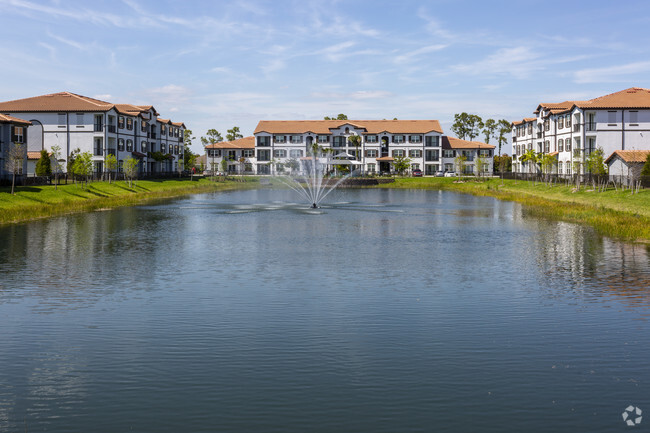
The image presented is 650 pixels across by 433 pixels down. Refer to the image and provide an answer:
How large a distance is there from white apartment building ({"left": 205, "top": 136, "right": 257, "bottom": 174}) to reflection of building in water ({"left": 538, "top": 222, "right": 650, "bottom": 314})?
370ft

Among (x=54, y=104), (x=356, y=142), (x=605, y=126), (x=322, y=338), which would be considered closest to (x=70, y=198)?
(x=54, y=104)

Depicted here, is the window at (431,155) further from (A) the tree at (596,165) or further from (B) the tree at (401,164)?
(A) the tree at (596,165)

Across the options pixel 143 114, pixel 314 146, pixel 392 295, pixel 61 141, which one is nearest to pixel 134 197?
pixel 61 141

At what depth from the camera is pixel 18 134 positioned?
68.8 meters

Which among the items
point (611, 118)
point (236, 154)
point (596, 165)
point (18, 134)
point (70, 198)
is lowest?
point (70, 198)

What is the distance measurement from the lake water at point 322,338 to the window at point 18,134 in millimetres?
40536

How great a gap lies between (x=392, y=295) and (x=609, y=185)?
51.1 m

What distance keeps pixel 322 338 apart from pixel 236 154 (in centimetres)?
13600

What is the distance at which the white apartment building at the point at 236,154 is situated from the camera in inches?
5701

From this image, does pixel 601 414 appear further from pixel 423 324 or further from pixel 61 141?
pixel 61 141

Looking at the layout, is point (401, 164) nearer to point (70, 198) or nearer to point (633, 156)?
point (633, 156)

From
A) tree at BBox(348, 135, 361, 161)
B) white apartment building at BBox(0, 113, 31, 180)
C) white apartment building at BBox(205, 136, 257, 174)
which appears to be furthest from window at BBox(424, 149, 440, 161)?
white apartment building at BBox(0, 113, 31, 180)

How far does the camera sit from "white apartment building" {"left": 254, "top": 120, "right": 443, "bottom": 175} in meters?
136

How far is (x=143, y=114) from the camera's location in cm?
11044
